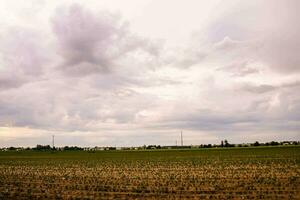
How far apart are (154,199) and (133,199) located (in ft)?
3.68

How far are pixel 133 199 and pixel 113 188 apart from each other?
500 centimetres

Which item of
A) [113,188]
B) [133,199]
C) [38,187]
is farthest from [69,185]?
[133,199]

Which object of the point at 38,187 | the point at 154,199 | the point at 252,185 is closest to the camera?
the point at 154,199

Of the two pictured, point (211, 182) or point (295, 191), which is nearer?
point (295, 191)

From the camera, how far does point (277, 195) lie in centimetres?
2225

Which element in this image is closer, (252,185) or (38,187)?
(252,185)

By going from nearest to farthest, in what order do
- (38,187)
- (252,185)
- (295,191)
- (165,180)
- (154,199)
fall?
(154,199) < (295,191) < (252,185) < (38,187) < (165,180)

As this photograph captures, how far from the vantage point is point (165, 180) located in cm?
3034

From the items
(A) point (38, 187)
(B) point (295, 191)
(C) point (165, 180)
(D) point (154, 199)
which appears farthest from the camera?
(C) point (165, 180)

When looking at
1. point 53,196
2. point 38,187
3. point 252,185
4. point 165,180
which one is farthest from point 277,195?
point 38,187

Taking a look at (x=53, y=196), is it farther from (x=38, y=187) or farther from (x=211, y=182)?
(x=211, y=182)

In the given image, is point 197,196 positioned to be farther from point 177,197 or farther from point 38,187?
point 38,187

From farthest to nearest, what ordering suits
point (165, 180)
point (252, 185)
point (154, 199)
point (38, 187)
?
1. point (165, 180)
2. point (38, 187)
3. point (252, 185)
4. point (154, 199)

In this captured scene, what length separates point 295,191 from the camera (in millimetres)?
23250
